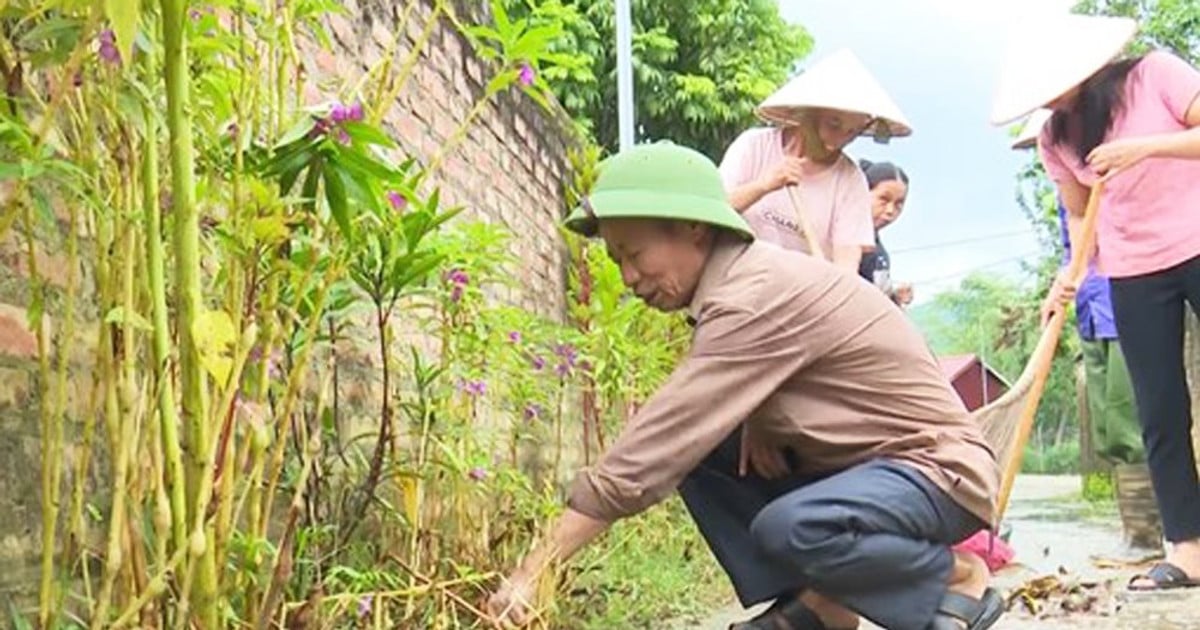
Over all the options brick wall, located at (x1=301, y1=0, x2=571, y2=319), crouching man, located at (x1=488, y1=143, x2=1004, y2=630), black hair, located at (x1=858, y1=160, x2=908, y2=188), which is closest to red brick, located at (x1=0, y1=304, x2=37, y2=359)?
brick wall, located at (x1=301, y1=0, x2=571, y2=319)

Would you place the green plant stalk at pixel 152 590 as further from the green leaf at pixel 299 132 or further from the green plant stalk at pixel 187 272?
the green leaf at pixel 299 132

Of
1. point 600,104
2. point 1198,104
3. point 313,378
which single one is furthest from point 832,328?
point 600,104

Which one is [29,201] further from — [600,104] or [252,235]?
[600,104]

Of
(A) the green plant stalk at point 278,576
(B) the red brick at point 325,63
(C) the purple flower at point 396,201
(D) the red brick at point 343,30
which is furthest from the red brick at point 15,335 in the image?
(D) the red brick at point 343,30

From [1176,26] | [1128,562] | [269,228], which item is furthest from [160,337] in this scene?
[1176,26]

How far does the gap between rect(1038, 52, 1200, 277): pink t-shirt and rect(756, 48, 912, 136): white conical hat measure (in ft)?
1.79

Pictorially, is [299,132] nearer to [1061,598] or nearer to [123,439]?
[123,439]

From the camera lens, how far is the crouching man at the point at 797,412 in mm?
2090

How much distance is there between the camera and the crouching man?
209 cm

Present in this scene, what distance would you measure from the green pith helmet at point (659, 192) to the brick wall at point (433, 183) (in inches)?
17.3

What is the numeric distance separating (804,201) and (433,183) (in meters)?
0.94

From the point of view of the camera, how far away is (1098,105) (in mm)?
3373

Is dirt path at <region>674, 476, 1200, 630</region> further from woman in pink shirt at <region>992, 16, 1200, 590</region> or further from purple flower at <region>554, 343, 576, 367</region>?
purple flower at <region>554, 343, 576, 367</region>

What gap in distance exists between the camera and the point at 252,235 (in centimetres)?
159
